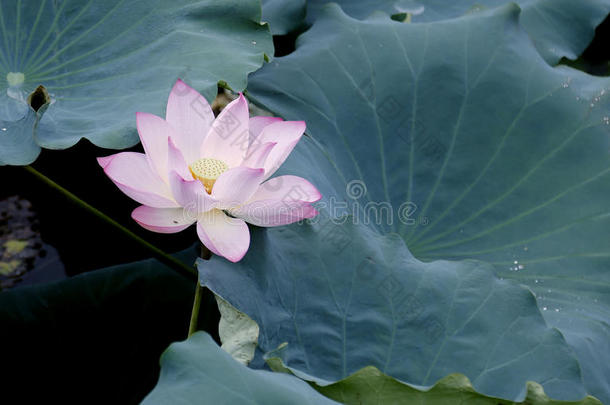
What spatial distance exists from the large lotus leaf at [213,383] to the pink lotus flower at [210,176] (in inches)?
8.9

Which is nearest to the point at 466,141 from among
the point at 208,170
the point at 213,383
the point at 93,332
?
the point at 208,170

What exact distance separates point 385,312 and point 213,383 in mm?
403

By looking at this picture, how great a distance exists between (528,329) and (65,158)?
57.7 inches

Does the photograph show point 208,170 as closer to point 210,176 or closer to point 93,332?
point 210,176

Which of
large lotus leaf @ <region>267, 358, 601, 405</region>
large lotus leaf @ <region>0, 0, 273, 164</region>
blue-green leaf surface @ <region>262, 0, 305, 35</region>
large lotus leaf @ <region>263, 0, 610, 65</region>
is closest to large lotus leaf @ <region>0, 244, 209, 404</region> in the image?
large lotus leaf @ <region>0, 0, 273, 164</region>

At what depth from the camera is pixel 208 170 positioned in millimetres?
1076

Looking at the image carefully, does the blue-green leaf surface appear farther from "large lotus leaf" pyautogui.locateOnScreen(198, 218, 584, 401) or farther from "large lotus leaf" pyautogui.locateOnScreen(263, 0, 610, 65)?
"large lotus leaf" pyautogui.locateOnScreen(198, 218, 584, 401)

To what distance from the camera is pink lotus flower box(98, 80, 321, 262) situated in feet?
3.25

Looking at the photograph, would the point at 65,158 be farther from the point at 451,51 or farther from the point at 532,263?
the point at 532,263

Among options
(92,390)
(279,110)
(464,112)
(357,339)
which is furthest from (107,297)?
(464,112)

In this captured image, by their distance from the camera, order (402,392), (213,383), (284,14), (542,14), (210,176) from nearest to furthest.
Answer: (213,383) < (402,392) < (210,176) < (284,14) < (542,14)

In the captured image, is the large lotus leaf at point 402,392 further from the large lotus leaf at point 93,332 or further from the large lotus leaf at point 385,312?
the large lotus leaf at point 93,332

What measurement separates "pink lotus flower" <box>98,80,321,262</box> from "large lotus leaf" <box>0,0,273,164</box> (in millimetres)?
151

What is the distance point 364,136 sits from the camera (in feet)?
4.61
